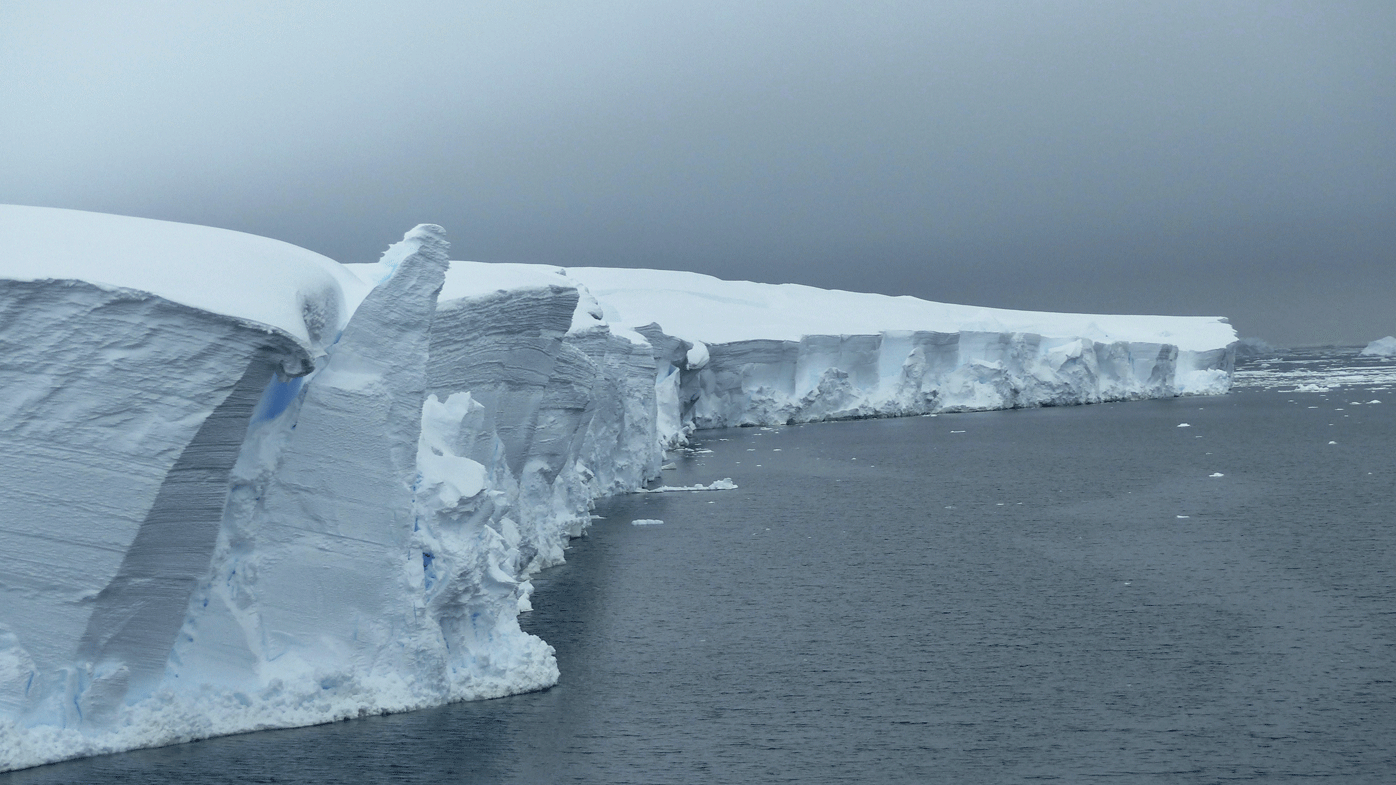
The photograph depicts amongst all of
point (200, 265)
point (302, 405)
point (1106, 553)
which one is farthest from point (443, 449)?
point (1106, 553)

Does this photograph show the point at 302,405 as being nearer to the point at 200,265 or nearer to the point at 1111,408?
the point at 200,265

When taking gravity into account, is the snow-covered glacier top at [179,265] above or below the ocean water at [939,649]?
above

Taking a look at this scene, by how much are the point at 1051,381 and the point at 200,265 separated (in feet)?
140

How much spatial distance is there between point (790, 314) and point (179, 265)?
42.7m

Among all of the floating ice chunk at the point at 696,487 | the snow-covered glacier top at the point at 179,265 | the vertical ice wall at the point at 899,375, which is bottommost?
the floating ice chunk at the point at 696,487

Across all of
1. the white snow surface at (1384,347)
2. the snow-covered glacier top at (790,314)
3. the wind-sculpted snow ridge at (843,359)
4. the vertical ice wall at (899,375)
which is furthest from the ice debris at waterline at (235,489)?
the white snow surface at (1384,347)

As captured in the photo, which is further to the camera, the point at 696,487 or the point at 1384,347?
the point at 1384,347

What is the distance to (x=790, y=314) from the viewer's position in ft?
165

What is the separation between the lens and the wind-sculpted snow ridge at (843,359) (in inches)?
1654

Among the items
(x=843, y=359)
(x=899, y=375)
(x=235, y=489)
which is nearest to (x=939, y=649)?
(x=235, y=489)

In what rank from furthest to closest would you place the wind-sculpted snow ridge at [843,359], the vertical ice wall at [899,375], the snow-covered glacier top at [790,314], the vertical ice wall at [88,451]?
the snow-covered glacier top at [790,314]
the vertical ice wall at [899,375]
the wind-sculpted snow ridge at [843,359]
the vertical ice wall at [88,451]

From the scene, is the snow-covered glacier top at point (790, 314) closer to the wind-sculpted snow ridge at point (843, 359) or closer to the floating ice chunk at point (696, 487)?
the wind-sculpted snow ridge at point (843, 359)

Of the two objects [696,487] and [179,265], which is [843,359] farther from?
[179,265]

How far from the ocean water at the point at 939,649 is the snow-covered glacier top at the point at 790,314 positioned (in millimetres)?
20868
